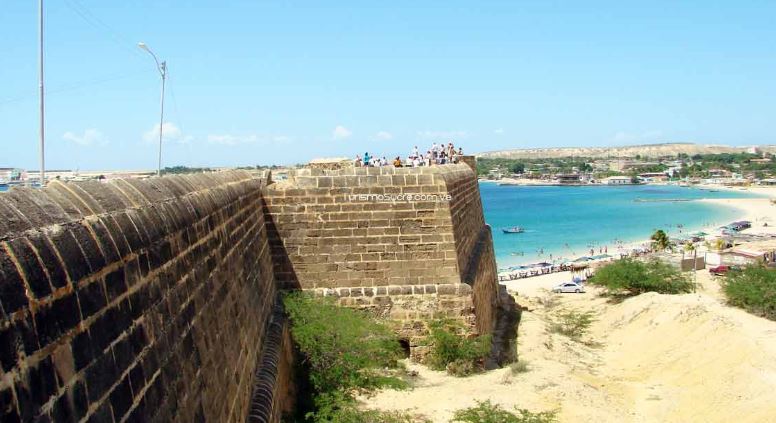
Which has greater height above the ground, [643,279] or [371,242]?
[371,242]

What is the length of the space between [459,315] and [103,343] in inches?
376

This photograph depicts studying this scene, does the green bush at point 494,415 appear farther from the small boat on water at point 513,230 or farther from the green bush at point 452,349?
the small boat on water at point 513,230

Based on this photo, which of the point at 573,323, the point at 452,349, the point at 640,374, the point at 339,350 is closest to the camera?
the point at 339,350

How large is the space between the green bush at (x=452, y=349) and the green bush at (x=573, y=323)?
8.67m

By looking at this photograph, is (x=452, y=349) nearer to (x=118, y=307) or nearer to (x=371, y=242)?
(x=371, y=242)

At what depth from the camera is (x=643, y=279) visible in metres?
27.3

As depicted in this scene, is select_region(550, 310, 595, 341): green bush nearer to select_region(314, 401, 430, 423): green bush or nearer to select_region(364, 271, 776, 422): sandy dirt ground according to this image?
select_region(364, 271, 776, 422): sandy dirt ground

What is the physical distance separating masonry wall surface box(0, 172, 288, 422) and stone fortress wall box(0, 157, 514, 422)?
1 cm

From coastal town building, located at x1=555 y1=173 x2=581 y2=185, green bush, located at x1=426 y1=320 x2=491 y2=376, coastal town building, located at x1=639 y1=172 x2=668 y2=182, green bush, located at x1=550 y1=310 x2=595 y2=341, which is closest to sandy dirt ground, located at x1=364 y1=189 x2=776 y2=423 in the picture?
green bush, located at x1=426 y1=320 x2=491 y2=376

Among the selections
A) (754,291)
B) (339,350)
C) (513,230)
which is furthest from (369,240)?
(513,230)

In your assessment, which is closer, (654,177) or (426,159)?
(426,159)

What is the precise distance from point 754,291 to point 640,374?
31.3 feet

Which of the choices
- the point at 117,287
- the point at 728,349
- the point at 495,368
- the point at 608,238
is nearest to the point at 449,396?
the point at 495,368

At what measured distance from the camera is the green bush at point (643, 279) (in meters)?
27.0
